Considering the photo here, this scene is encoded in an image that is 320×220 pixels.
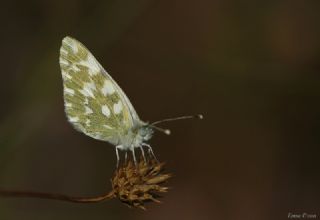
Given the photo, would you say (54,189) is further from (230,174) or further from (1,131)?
(230,174)

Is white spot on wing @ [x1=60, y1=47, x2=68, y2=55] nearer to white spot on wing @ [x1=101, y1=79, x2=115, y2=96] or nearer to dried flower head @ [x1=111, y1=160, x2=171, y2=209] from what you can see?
white spot on wing @ [x1=101, y1=79, x2=115, y2=96]

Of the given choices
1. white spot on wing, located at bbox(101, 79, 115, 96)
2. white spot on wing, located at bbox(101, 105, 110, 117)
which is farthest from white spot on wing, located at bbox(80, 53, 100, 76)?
white spot on wing, located at bbox(101, 105, 110, 117)

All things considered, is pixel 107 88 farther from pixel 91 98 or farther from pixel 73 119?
pixel 73 119

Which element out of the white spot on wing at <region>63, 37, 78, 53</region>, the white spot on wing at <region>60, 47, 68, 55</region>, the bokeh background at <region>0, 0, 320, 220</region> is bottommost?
the bokeh background at <region>0, 0, 320, 220</region>

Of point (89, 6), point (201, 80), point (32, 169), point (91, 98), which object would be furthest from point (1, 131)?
point (201, 80)

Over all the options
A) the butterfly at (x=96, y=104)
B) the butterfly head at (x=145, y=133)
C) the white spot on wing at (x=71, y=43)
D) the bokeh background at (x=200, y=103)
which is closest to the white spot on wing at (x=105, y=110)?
the butterfly at (x=96, y=104)

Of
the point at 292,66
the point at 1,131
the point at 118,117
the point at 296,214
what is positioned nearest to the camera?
the point at 118,117

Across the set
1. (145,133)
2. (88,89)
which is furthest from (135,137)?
(88,89)
